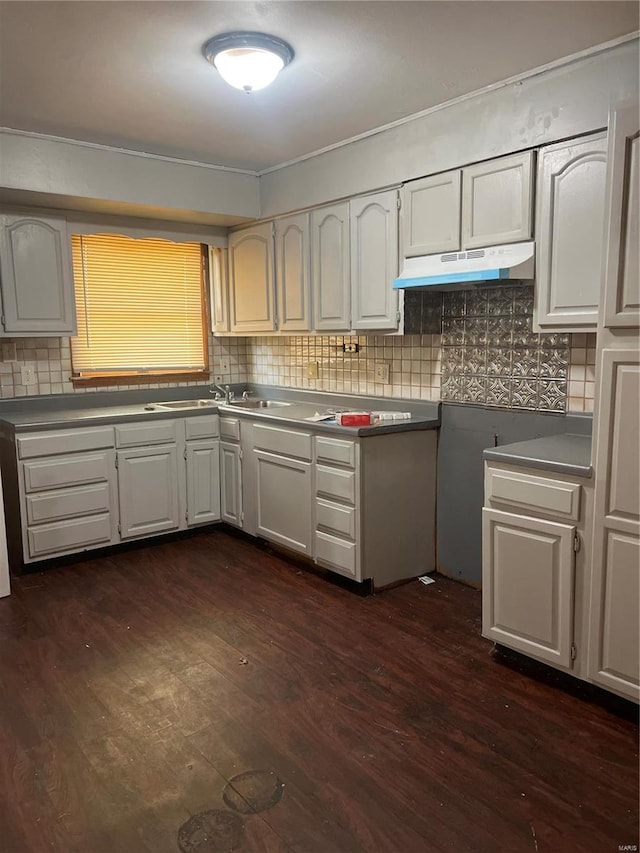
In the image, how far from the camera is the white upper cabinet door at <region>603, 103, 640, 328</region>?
6.63ft

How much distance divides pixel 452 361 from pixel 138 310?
7.55 ft

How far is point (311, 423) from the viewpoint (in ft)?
11.3

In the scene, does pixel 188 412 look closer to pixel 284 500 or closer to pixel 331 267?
pixel 284 500

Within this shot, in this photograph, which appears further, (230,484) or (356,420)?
(230,484)

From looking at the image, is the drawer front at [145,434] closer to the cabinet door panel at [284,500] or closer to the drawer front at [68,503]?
the drawer front at [68,503]

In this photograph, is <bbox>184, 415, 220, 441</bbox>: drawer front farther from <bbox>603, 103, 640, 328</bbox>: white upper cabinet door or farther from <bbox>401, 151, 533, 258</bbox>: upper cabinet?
<bbox>603, 103, 640, 328</bbox>: white upper cabinet door

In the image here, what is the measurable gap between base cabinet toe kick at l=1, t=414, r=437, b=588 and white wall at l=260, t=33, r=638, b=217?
137cm

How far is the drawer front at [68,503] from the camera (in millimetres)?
3582

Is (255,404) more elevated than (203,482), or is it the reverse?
(255,404)

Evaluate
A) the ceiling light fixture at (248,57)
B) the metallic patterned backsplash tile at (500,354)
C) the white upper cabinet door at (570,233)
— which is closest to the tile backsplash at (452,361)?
the metallic patterned backsplash tile at (500,354)

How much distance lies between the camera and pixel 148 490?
4.00m

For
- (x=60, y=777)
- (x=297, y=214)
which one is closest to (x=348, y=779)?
(x=60, y=777)

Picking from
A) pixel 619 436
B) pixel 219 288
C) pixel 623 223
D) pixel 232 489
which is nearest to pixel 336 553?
pixel 232 489

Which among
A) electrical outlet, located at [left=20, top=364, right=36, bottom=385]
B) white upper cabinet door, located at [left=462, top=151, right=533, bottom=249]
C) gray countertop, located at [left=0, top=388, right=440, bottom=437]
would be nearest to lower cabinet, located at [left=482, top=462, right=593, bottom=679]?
gray countertop, located at [left=0, top=388, right=440, bottom=437]
